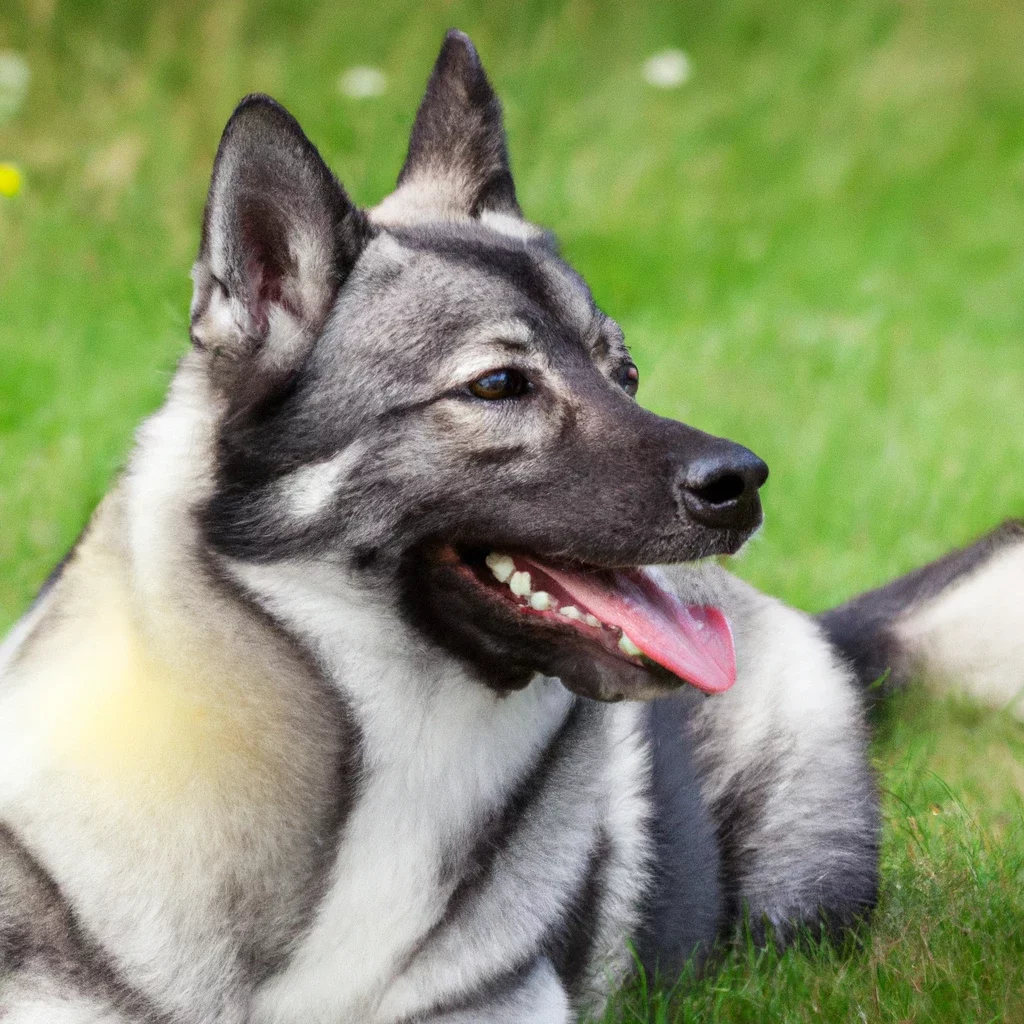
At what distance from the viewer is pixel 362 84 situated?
735cm

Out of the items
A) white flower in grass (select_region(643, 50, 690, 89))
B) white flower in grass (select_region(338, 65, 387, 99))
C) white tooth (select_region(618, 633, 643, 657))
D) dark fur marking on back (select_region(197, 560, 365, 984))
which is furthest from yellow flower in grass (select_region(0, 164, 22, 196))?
white flower in grass (select_region(643, 50, 690, 89))

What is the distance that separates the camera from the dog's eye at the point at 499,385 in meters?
2.65

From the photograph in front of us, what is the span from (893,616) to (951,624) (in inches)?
6.2

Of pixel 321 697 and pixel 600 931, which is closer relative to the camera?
pixel 321 697

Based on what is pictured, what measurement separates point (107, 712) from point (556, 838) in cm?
89

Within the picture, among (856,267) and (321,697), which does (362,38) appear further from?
(321,697)

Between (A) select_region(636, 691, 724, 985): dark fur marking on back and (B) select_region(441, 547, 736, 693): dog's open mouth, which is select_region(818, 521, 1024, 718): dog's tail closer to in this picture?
(A) select_region(636, 691, 724, 985): dark fur marking on back

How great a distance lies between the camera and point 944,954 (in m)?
2.94

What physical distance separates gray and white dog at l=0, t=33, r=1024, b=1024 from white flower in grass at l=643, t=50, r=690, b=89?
6.43 metres

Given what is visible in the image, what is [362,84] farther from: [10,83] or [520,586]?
[520,586]

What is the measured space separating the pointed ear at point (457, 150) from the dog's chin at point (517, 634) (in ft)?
2.94

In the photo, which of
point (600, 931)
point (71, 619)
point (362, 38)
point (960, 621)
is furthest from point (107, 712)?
point (362, 38)

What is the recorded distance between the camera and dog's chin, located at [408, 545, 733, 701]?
2.57 m

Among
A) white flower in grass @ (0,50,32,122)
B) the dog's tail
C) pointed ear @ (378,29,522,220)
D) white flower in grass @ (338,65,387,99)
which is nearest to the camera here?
pointed ear @ (378,29,522,220)
